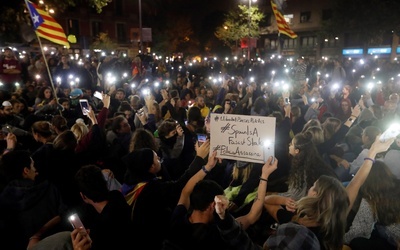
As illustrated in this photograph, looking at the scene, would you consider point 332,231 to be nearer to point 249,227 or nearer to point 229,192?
point 249,227

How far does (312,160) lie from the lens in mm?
4051

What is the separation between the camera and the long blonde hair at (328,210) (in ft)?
9.04

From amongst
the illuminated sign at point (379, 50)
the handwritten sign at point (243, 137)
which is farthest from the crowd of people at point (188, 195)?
the illuminated sign at point (379, 50)

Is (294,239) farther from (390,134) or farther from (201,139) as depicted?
(201,139)

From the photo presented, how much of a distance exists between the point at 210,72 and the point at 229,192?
658 inches

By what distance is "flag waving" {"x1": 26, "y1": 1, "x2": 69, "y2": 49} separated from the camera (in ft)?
30.7

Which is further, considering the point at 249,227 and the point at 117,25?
the point at 117,25

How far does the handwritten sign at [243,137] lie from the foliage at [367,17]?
36879 mm

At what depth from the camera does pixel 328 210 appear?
9.23 feet

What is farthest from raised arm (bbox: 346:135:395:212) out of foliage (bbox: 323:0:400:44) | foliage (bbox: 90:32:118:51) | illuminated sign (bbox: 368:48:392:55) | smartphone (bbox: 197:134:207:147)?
foliage (bbox: 90:32:118:51)

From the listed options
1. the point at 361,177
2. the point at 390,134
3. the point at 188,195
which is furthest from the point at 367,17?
the point at 188,195

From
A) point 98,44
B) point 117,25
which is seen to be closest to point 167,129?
point 98,44

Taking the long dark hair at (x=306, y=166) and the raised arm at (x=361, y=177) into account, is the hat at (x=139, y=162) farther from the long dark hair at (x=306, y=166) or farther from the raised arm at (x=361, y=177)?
the raised arm at (x=361, y=177)

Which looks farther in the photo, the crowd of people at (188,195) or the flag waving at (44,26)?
the flag waving at (44,26)
